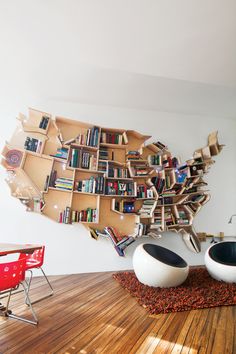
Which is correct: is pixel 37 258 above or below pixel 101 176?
below

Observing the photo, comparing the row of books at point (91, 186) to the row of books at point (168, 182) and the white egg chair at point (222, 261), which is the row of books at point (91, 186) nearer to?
the row of books at point (168, 182)

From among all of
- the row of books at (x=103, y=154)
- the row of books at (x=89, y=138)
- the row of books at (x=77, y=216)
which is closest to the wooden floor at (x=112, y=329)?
the row of books at (x=77, y=216)

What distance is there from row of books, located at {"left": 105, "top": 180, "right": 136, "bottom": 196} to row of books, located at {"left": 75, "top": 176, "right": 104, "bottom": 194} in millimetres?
140

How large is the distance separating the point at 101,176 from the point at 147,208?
1.06 m

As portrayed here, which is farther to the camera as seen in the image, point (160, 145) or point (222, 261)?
point (160, 145)

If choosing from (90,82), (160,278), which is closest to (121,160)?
(90,82)

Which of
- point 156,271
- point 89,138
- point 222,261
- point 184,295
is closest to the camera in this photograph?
point 184,295

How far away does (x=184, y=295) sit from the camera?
8.68 feet

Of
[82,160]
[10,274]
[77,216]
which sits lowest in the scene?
[10,274]

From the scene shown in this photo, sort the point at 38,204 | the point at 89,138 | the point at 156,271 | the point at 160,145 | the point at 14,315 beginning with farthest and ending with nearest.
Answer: the point at 160,145 < the point at 89,138 < the point at 38,204 < the point at 156,271 < the point at 14,315

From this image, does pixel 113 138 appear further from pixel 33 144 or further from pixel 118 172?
pixel 33 144

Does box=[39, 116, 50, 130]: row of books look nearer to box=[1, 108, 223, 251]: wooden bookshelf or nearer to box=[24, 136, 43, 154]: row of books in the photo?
box=[1, 108, 223, 251]: wooden bookshelf

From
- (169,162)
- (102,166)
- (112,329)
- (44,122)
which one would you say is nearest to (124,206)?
(102,166)

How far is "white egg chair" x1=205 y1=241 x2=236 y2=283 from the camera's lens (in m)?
3.05
